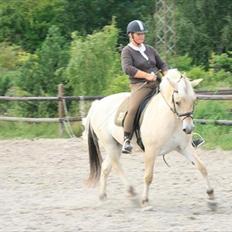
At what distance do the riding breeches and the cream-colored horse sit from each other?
117 mm

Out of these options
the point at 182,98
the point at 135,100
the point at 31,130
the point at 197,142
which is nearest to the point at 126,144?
the point at 135,100

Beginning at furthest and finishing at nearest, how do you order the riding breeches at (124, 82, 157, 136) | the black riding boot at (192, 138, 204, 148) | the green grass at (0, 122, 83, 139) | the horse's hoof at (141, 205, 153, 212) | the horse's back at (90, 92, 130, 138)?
the green grass at (0, 122, 83, 139), the horse's back at (90, 92, 130, 138), the black riding boot at (192, 138, 204, 148), the riding breeches at (124, 82, 157, 136), the horse's hoof at (141, 205, 153, 212)

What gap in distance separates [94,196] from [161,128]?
1.76 metres

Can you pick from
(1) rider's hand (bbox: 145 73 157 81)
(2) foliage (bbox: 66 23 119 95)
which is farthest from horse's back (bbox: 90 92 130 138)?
(2) foliage (bbox: 66 23 119 95)

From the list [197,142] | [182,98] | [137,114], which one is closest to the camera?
[182,98]

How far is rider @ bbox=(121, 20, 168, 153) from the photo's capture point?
743 cm

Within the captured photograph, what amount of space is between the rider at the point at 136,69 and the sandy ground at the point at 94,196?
906 mm

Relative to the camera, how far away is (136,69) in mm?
7434

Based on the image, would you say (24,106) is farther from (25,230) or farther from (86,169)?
(25,230)

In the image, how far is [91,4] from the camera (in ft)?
125

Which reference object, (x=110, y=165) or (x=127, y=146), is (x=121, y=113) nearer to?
(x=127, y=146)

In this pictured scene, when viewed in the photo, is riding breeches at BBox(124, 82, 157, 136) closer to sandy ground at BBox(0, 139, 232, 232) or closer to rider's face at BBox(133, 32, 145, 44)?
rider's face at BBox(133, 32, 145, 44)

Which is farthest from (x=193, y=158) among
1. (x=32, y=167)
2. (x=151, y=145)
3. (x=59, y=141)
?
(x=59, y=141)

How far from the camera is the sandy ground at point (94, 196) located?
21.0 feet
